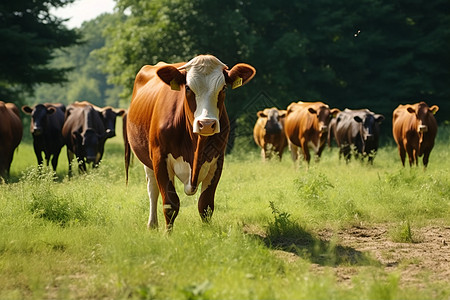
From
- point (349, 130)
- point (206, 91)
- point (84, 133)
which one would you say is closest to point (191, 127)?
point (206, 91)

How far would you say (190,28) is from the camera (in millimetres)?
26250

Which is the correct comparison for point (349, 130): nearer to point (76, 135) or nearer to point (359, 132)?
point (359, 132)

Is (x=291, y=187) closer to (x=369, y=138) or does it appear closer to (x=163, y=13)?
(x=369, y=138)

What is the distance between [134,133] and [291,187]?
11.1 ft

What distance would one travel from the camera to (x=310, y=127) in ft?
49.5

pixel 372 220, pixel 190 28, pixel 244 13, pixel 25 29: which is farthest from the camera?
pixel 244 13

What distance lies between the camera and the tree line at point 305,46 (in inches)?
1029

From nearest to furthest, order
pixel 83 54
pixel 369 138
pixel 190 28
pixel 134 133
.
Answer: pixel 134 133, pixel 369 138, pixel 190 28, pixel 83 54

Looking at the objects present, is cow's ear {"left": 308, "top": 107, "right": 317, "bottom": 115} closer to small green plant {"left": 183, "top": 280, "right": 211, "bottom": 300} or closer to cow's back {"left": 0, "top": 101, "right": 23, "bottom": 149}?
cow's back {"left": 0, "top": 101, "right": 23, "bottom": 149}

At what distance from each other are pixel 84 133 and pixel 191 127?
Result: 7.99 metres

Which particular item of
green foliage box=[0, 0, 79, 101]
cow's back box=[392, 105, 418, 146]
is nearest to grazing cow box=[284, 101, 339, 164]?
cow's back box=[392, 105, 418, 146]

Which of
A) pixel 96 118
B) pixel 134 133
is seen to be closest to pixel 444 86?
pixel 96 118

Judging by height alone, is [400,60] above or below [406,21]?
below

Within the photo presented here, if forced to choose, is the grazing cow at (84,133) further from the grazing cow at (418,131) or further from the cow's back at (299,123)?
the grazing cow at (418,131)
